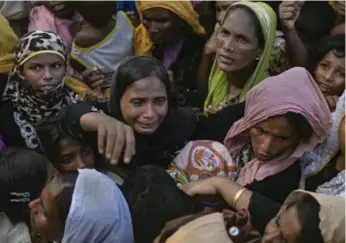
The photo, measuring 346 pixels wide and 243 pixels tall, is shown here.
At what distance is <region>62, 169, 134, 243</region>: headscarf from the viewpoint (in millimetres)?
1870

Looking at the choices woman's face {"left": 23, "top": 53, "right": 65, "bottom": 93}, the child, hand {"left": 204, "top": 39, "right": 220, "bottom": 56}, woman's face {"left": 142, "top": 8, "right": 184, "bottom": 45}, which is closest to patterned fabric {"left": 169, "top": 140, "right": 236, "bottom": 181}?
woman's face {"left": 23, "top": 53, "right": 65, "bottom": 93}

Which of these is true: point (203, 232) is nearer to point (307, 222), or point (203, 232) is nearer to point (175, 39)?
point (307, 222)

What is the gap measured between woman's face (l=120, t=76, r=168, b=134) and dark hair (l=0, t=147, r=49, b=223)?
0.36m

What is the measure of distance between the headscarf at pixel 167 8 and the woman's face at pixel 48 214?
143 cm

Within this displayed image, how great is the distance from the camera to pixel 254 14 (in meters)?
2.84

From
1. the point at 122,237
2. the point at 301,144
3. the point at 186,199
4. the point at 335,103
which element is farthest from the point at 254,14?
the point at 122,237

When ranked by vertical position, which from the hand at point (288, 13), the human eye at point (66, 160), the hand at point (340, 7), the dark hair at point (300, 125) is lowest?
the human eye at point (66, 160)

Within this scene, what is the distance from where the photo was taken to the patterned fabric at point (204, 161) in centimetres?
235

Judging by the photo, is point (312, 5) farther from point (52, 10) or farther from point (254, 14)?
point (52, 10)

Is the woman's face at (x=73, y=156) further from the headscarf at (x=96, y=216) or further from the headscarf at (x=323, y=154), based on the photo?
the headscarf at (x=323, y=154)

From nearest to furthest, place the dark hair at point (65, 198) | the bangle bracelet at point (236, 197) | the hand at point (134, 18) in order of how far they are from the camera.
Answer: the dark hair at point (65, 198) < the bangle bracelet at point (236, 197) < the hand at point (134, 18)

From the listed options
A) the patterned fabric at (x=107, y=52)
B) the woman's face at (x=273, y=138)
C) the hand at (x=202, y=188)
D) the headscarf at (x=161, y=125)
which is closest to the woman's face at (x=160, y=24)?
the patterned fabric at (x=107, y=52)

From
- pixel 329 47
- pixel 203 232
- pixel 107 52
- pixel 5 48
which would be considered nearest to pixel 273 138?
pixel 203 232

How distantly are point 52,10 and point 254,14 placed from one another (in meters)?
1.18
